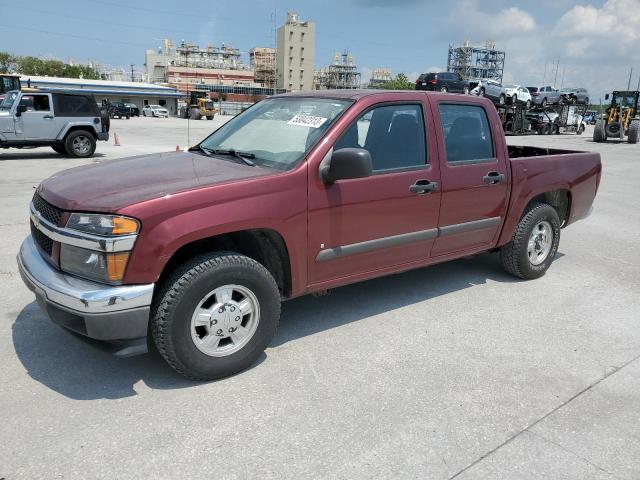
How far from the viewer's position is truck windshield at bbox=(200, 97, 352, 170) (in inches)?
143

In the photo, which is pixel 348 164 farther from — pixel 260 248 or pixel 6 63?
pixel 6 63

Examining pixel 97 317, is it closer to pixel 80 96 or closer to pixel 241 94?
pixel 80 96

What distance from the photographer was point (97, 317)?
2.79m

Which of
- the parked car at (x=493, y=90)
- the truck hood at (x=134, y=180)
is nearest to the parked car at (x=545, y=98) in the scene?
the parked car at (x=493, y=90)

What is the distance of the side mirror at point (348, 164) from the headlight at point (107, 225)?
1296 mm

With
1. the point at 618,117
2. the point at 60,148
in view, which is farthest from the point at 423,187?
the point at 618,117

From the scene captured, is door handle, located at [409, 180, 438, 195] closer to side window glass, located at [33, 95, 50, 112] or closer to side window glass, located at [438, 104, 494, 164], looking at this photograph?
side window glass, located at [438, 104, 494, 164]

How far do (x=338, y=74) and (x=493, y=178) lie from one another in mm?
148652

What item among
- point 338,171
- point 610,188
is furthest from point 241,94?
point 338,171

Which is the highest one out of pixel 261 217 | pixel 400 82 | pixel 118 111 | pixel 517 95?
pixel 400 82

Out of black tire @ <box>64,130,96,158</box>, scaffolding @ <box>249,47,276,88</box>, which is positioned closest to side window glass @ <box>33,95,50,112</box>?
black tire @ <box>64,130,96,158</box>

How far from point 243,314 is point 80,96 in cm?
1367

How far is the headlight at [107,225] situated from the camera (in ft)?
9.14

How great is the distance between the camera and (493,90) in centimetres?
3109
